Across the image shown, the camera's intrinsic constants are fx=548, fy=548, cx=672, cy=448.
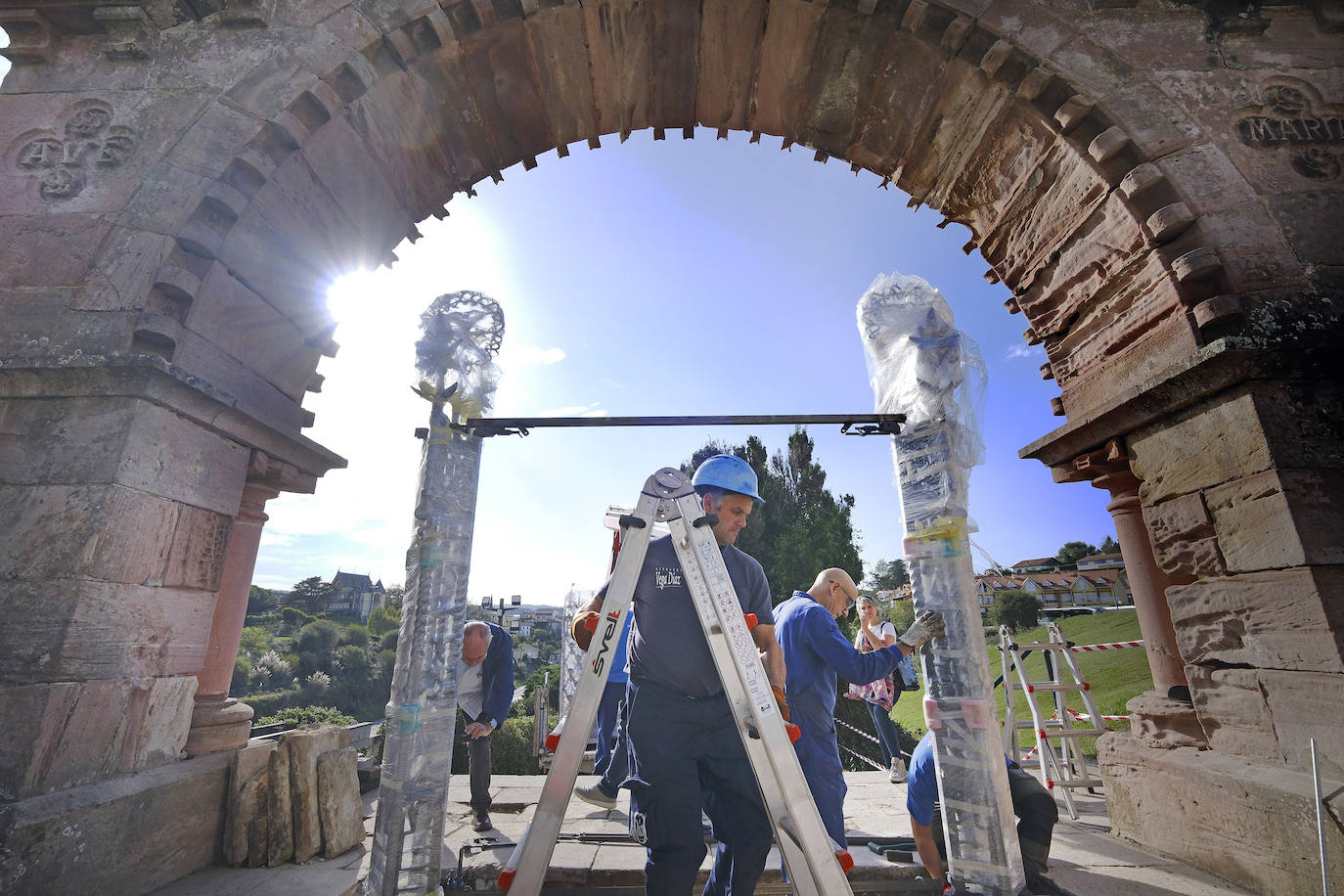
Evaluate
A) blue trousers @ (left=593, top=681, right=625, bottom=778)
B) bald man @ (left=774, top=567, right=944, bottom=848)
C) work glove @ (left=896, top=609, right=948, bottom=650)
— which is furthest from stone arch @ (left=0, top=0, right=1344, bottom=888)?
blue trousers @ (left=593, top=681, right=625, bottom=778)

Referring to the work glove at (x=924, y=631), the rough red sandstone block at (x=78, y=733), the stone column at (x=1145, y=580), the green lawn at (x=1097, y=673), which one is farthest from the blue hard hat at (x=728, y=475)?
the green lawn at (x=1097, y=673)

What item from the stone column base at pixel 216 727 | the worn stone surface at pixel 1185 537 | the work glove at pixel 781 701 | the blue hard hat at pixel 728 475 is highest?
the blue hard hat at pixel 728 475

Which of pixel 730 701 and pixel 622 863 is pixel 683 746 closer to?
pixel 730 701

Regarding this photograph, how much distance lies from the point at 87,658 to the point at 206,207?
8.16 feet

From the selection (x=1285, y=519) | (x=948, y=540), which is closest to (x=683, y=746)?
(x=948, y=540)

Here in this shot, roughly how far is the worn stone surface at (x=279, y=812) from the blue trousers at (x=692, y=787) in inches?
79.5

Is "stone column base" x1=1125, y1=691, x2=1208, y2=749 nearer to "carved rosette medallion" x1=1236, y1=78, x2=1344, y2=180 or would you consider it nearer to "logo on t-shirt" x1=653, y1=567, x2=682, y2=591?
"logo on t-shirt" x1=653, y1=567, x2=682, y2=591

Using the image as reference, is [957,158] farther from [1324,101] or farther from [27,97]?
[27,97]

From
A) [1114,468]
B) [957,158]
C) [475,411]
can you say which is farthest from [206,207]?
[1114,468]

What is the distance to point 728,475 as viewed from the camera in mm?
3047

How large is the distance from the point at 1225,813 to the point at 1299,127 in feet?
13.1

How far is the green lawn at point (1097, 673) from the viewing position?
11172 mm

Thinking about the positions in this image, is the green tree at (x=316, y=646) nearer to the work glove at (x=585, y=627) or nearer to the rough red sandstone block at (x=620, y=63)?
the rough red sandstone block at (x=620, y=63)

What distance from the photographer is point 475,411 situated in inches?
144
